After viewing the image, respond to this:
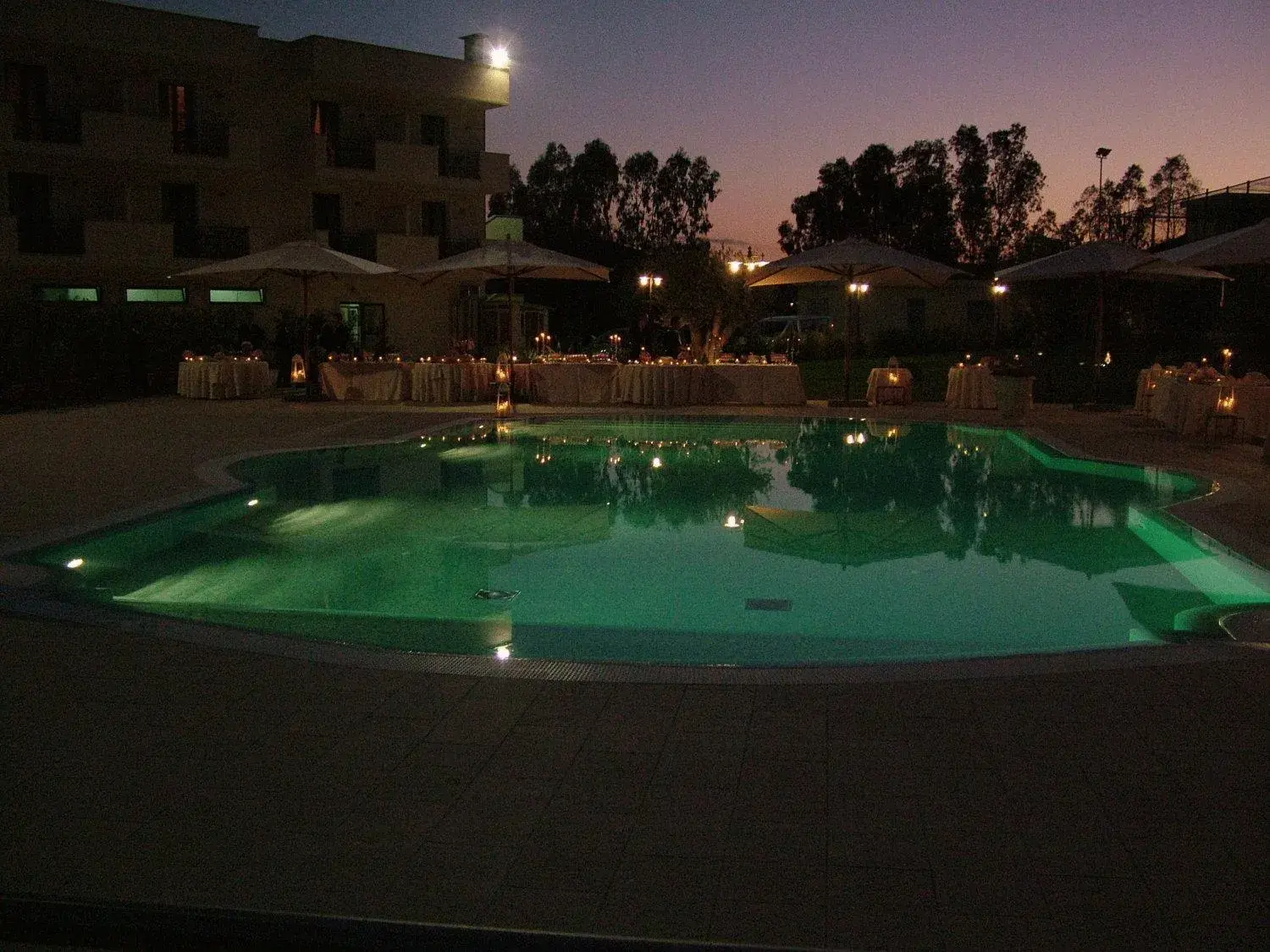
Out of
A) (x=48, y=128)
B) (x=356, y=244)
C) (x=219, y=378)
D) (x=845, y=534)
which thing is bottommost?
(x=845, y=534)

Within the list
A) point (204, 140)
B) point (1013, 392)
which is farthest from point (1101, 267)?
point (204, 140)

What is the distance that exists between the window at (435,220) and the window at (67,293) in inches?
374

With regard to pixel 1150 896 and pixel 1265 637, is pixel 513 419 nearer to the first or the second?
pixel 1265 637

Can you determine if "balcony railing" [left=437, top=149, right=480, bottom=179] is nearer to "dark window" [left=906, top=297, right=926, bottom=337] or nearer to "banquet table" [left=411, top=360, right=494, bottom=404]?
"banquet table" [left=411, top=360, right=494, bottom=404]

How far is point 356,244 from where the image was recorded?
3181cm

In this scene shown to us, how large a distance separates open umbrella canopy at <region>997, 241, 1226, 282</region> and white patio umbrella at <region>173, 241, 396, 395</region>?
455 inches

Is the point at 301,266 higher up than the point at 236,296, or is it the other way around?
the point at 301,266

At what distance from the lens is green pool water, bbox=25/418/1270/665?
6.81m

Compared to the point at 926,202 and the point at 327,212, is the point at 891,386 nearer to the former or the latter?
the point at 327,212

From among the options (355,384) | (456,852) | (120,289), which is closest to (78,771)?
(456,852)

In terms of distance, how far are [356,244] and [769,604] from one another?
2673cm

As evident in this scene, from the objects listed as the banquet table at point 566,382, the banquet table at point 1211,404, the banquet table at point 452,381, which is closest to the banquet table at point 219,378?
the banquet table at point 452,381

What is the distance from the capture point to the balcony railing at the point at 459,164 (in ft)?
110

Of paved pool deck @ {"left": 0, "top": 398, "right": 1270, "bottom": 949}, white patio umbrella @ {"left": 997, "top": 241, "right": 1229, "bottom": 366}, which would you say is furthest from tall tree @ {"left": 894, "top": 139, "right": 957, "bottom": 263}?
paved pool deck @ {"left": 0, "top": 398, "right": 1270, "bottom": 949}
